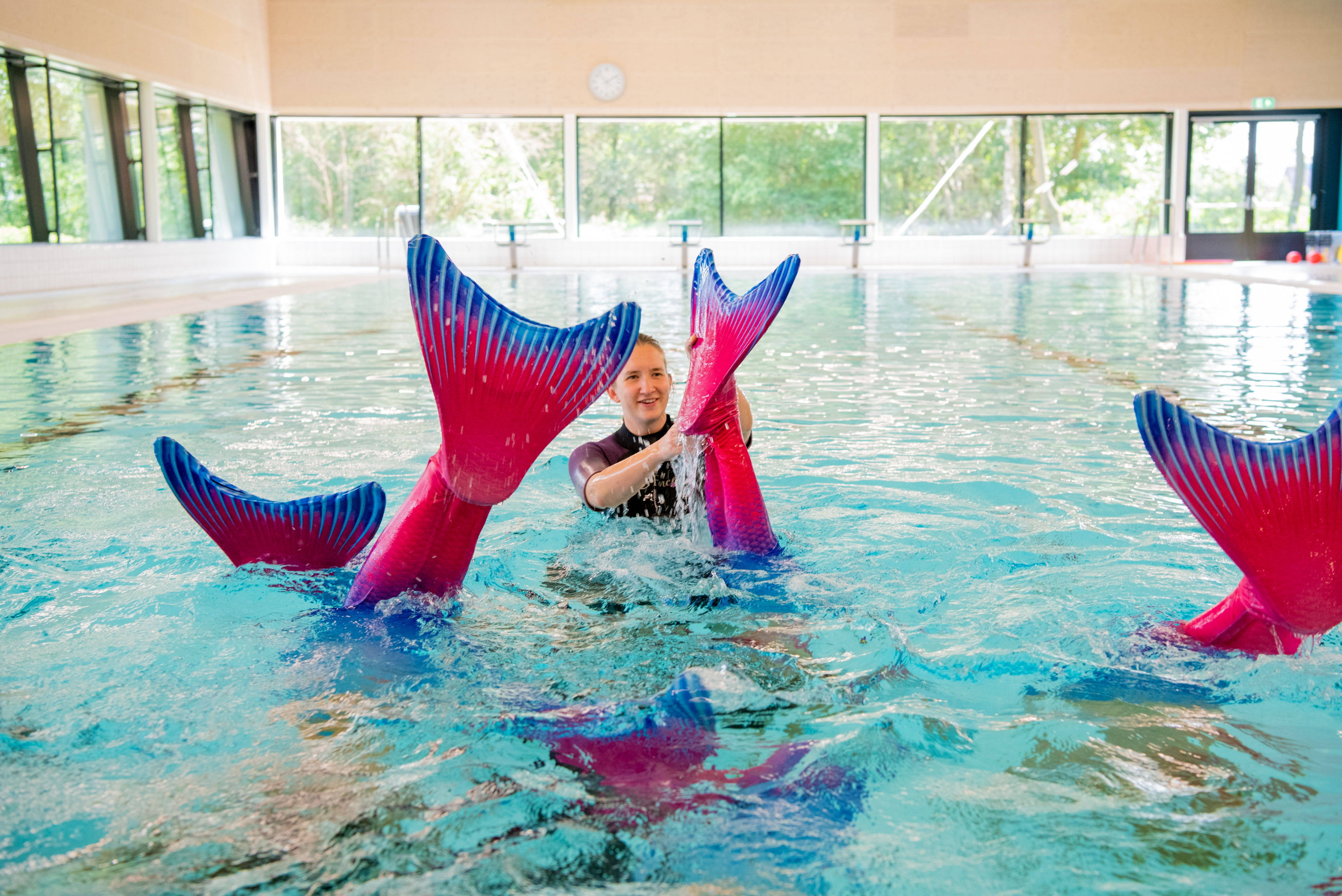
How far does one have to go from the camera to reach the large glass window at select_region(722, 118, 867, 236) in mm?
20859

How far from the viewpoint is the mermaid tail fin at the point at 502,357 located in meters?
2.07

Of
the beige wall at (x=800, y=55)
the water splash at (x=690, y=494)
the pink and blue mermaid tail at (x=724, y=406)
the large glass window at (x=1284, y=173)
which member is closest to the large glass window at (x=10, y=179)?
the beige wall at (x=800, y=55)

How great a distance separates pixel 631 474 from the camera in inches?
115

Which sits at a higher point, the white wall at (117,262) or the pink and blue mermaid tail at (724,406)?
the white wall at (117,262)

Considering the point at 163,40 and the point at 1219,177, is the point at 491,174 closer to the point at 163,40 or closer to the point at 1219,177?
the point at 163,40

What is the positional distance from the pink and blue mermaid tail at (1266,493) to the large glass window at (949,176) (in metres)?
19.9

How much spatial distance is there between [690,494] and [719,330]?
2.12 feet

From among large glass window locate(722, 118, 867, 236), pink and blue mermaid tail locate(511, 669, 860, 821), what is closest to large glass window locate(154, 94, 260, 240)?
large glass window locate(722, 118, 867, 236)

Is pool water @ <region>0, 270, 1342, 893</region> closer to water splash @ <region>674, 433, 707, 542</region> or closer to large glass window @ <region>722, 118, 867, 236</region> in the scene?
water splash @ <region>674, 433, 707, 542</region>

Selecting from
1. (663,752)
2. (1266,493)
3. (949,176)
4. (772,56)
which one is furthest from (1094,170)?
(663,752)

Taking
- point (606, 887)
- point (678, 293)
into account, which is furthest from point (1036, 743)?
point (678, 293)

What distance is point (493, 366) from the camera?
211cm

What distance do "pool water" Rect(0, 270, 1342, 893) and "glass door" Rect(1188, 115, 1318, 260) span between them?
59.5 feet

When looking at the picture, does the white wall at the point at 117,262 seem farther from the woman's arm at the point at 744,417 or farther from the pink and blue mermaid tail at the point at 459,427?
the woman's arm at the point at 744,417
